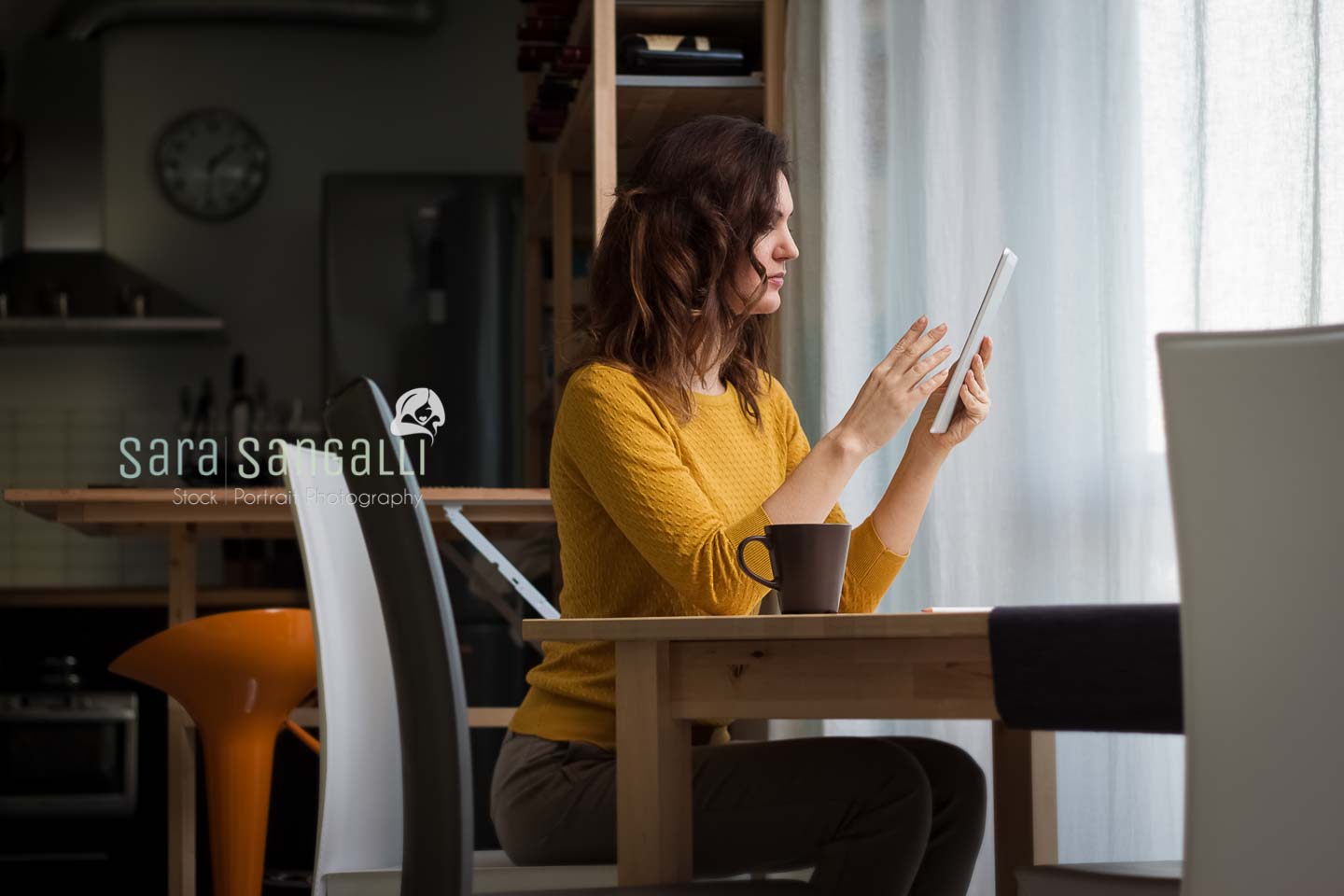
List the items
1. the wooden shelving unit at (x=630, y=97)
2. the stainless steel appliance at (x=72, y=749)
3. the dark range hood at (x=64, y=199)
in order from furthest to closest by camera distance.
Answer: the dark range hood at (x=64, y=199)
the stainless steel appliance at (x=72, y=749)
the wooden shelving unit at (x=630, y=97)

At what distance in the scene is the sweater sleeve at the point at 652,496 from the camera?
1496mm

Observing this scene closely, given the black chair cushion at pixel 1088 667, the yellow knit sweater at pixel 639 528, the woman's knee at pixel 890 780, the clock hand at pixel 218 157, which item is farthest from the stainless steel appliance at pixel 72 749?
the black chair cushion at pixel 1088 667

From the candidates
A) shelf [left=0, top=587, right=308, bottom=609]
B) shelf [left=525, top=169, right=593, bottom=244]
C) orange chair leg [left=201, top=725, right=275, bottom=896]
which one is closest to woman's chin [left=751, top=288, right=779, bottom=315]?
orange chair leg [left=201, top=725, right=275, bottom=896]

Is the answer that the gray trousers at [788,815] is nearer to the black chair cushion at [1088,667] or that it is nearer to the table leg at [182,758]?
the black chair cushion at [1088,667]

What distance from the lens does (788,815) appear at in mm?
1361

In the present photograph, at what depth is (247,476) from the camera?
286 cm

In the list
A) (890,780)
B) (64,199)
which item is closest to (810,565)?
(890,780)

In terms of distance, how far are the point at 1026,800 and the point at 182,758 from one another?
177 centimetres

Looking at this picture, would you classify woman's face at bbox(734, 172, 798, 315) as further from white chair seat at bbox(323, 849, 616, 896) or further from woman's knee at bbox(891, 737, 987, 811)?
white chair seat at bbox(323, 849, 616, 896)

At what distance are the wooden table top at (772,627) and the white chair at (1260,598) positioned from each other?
0.19m

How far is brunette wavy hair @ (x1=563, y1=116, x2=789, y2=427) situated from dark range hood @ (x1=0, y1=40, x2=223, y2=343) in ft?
12.3

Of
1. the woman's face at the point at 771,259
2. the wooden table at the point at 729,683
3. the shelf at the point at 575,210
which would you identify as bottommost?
the wooden table at the point at 729,683

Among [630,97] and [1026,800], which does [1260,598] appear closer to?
[1026,800]

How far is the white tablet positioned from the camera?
4.97 feet
